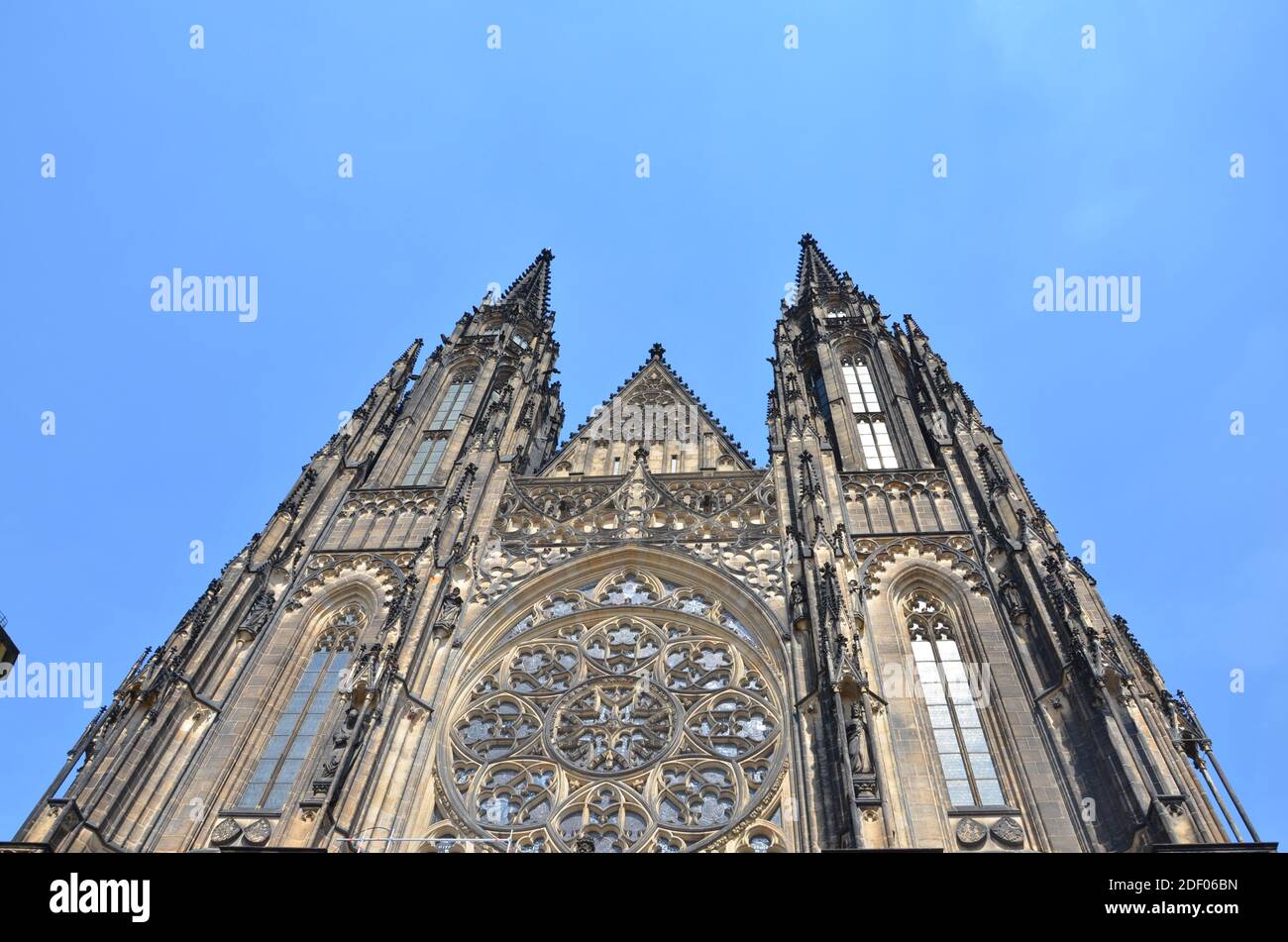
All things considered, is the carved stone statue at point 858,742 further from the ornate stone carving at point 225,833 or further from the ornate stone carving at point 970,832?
the ornate stone carving at point 225,833

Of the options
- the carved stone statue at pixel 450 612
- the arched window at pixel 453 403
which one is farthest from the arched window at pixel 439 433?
the carved stone statue at pixel 450 612

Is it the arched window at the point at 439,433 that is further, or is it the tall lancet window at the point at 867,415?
the arched window at the point at 439,433

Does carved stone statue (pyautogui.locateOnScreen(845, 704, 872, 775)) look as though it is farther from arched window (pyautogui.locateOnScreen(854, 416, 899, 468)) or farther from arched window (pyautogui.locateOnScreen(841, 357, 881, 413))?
arched window (pyautogui.locateOnScreen(841, 357, 881, 413))

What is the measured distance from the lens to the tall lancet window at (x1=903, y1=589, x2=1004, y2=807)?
15.1 meters

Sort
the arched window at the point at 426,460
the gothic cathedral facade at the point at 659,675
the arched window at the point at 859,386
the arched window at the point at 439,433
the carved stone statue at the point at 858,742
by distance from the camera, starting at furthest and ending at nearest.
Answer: the arched window at the point at 859,386, the arched window at the point at 439,433, the arched window at the point at 426,460, the gothic cathedral facade at the point at 659,675, the carved stone statue at the point at 858,742

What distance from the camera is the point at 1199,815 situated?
41.2 feet

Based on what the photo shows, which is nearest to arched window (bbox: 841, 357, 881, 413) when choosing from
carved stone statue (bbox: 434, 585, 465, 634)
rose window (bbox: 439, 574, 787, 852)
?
rose window (bbox: 439, 574, 787, 852)

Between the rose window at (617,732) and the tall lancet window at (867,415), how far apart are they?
6.76 meters

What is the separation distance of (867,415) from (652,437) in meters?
5.49

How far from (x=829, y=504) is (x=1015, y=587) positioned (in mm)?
4121

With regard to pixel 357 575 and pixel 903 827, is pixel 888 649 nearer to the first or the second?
pixel 903 827

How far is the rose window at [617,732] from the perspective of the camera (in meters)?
14.9

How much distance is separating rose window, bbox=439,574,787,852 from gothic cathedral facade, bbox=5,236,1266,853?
0.17 ft
